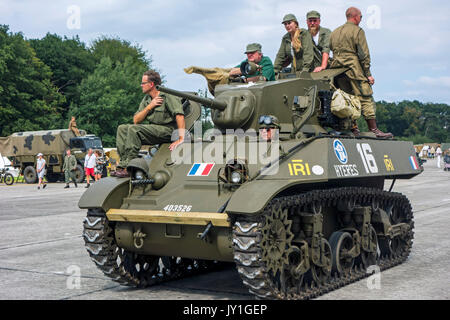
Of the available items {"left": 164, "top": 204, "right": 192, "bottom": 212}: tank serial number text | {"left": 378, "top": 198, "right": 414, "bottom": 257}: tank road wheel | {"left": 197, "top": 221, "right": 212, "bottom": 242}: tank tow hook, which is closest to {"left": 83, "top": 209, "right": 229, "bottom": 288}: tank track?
{"left": 164, "top": 204, "right": 192, "bottom": 212}: tank serial number text

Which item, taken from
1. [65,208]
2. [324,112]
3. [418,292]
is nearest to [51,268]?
[324,112]

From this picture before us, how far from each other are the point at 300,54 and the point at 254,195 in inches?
186

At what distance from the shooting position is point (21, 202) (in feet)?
72.4

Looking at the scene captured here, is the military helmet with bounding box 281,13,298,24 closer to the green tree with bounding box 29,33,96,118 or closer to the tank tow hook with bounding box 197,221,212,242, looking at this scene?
the tank tow hook with bounding box 197,221,212,242

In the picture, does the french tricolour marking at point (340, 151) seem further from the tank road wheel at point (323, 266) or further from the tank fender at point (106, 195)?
the tank fender at point (106, 195)

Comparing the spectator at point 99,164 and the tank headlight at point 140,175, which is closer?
the tank headlight at point 140,175

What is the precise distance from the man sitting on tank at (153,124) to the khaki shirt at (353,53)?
3.26 metres

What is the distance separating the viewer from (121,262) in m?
8.26

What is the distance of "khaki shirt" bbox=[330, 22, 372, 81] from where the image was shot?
423 inches

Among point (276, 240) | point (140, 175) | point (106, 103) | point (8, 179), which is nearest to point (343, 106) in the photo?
point (276, 240)

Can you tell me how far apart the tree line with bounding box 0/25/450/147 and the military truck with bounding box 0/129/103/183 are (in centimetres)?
1856

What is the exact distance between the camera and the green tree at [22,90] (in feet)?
184

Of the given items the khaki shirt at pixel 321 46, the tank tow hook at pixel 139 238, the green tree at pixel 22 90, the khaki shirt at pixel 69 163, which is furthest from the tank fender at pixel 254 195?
the green tree at pixel 22 90
